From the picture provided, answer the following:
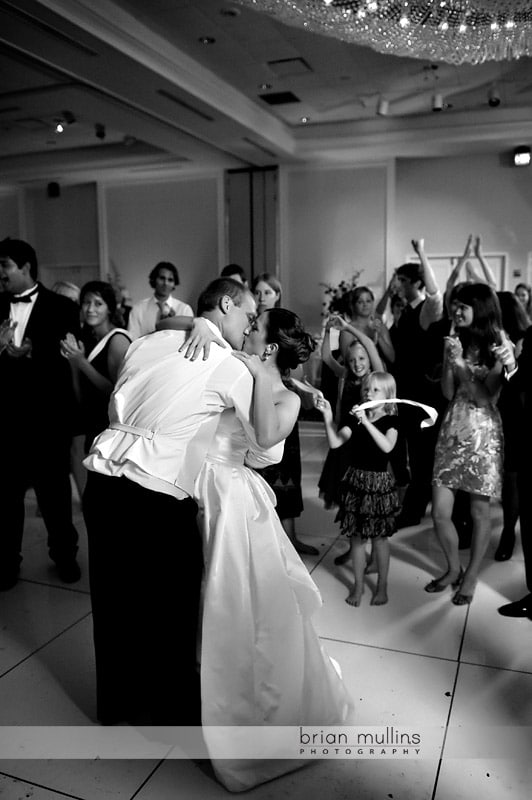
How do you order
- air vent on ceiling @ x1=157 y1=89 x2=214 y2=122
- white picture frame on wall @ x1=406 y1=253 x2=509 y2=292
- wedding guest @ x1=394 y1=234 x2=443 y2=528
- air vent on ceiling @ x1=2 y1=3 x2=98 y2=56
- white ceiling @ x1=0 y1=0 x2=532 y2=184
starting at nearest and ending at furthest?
wedding guest @ x1=394 y1=234 x2=443 y2=528
air vent on ceiling @ x1=2 y1=3 x2=98 y2=56
white ceiling @ x1=0 y1=0 x2=532 y2=184
air vent on ceiling @ x1=157 y1=89 x2=214 y2=122
white picture frame on wall @ x1=406 y1=253 x2=509 y2=292

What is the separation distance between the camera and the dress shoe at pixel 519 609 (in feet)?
9.66

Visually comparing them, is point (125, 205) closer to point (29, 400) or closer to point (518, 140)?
point (518, 140)

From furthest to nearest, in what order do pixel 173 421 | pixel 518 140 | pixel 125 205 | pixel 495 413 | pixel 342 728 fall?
pixel 125 205 < pixel 518 140 < pixel 495 413 < pixel 342 728 < pixel 173 421

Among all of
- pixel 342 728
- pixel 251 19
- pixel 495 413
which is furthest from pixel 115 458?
pixel 251 19

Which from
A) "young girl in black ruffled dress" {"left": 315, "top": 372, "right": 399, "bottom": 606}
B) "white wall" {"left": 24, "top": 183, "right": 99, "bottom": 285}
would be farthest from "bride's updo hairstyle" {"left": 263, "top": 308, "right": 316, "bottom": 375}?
"white wall" {"left": 24, "top": 183, "right": 99, "bottom": 285}

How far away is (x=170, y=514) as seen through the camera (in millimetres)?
1914

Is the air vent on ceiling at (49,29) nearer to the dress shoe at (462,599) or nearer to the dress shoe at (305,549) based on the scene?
the dress shoe at (305,549)

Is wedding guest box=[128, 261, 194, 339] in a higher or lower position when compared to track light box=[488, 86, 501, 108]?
lower

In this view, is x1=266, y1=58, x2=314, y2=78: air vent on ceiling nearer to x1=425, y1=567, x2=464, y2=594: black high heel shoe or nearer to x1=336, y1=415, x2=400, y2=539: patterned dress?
x1=336, y1=415, x2=400, y2=539: patterned dress

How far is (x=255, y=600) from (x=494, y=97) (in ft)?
25.3

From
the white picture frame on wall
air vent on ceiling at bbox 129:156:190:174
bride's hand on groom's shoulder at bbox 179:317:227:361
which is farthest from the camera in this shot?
air vent on ceiling at bbox 129:156:190:174

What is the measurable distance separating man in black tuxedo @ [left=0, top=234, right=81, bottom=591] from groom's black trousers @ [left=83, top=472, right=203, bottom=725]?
53.7 inches

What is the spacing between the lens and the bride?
189 cm

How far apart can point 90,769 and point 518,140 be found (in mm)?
9484
